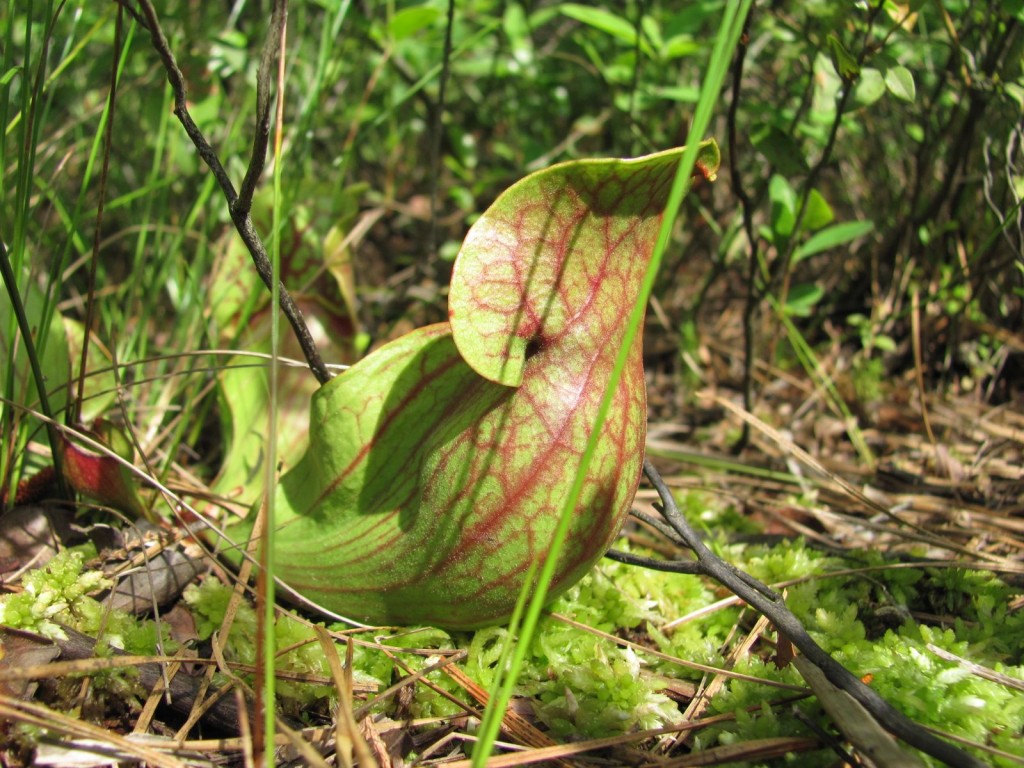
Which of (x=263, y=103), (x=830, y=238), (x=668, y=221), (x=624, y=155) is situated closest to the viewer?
(x=668, y=221)

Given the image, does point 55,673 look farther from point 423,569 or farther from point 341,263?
point 341,263

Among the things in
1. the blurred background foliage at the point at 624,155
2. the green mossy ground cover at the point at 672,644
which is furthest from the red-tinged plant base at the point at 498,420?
the blurred background foliage at the point at 624,155

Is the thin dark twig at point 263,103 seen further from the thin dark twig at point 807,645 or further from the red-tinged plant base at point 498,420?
the thin dark twig at point 807,645

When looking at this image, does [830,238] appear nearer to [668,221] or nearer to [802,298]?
[802,298]

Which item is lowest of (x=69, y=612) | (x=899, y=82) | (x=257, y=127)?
(x=69, y=612)

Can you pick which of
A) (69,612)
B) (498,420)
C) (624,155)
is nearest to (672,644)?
(498,420)

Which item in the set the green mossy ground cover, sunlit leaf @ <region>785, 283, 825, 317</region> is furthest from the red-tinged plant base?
sunlit leaf @ <region>785, 283, 825, 317</region>

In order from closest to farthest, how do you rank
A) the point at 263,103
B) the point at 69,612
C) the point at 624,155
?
the point at 263,103 < the point at 69,612 < the point at 624,155
